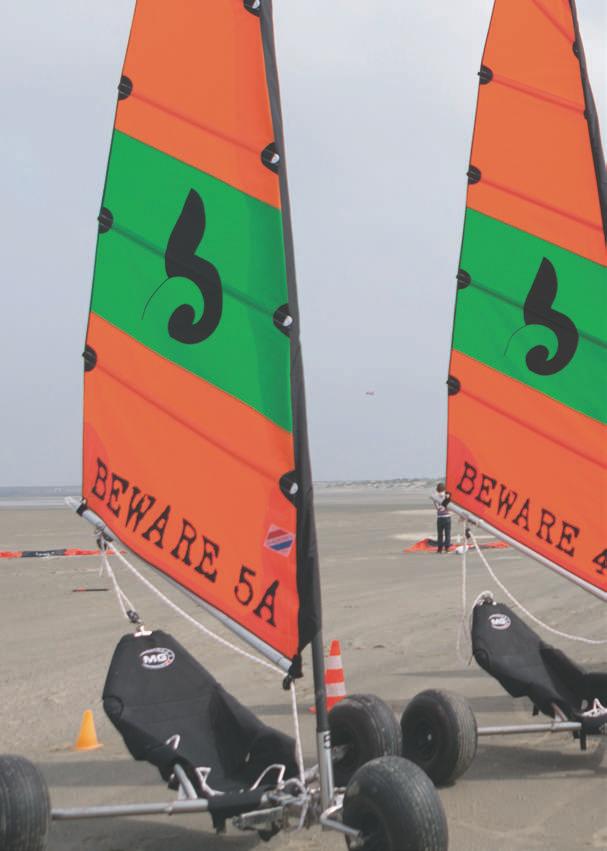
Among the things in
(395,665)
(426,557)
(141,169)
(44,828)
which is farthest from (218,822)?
(426,557)

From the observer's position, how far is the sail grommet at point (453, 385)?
707 cm

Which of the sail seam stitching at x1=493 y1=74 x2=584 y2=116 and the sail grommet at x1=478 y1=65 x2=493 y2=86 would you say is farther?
the sail grommet at x1=478 y1=65 x2=493 y2=86

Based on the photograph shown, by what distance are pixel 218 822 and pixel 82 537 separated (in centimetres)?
2301

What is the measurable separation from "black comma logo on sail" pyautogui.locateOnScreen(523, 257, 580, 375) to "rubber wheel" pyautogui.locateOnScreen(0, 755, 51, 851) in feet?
13.5

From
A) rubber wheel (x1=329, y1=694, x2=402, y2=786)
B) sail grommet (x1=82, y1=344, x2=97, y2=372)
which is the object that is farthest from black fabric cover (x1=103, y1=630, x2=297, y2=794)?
sail grommet (x1=82, y1=344, x2=97, y2=372)

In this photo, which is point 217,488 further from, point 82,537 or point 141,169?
point 82,537

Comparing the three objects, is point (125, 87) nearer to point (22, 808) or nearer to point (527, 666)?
point (22, 808)

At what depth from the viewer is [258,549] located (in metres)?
4.55

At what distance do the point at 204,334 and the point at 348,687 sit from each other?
4.04 metres

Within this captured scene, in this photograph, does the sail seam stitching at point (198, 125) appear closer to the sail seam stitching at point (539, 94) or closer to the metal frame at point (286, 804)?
the metal frame at point (286, 804)

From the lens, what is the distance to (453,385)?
23.3 feet

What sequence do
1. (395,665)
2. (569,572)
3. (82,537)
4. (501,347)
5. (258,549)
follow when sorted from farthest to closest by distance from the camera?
1. (82,537)
2. (395,665)
3. (501,347)
4. (569,572)
5. (258,549)

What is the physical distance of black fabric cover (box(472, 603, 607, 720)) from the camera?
19.7 feet

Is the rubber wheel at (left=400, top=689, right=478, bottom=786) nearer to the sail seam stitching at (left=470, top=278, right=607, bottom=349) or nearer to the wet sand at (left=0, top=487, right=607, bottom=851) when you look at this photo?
the wet sand at (left=0, top=487, right=607, bottom=851)
